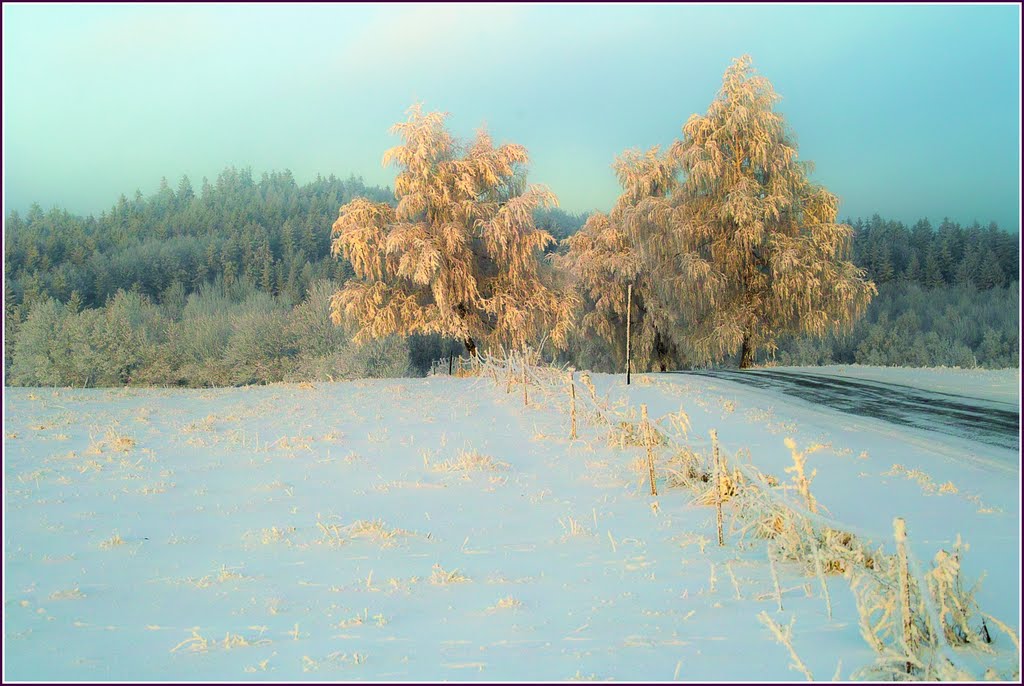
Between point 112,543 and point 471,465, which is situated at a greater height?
point 471,465

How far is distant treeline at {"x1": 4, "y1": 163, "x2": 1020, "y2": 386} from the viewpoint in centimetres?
4619

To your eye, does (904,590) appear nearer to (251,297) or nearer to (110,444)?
(110,444)

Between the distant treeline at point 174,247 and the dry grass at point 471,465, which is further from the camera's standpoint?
the distant treeline at point 174,247

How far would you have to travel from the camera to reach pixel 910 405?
12.4 meters

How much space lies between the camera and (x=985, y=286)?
6675cm

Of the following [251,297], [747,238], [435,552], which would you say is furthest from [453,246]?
[251,297]

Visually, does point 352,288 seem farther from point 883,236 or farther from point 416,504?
point 883,236

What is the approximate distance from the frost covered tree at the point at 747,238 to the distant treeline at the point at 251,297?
3754mm

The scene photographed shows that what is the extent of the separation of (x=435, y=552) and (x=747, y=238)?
70.7 ft

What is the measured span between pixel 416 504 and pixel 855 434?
5832 mm

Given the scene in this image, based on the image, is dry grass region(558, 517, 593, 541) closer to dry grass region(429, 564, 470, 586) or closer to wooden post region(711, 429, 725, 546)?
wooden post region(711, 429, 725, 546)

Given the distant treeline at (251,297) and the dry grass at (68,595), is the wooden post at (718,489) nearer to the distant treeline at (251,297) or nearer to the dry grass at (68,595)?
the dry grass at (68,595)

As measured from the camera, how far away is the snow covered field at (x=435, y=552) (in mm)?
3564

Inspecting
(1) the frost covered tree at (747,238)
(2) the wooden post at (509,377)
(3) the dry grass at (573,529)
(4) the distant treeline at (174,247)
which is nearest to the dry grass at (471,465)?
(3) the dry grass at (573,529)
